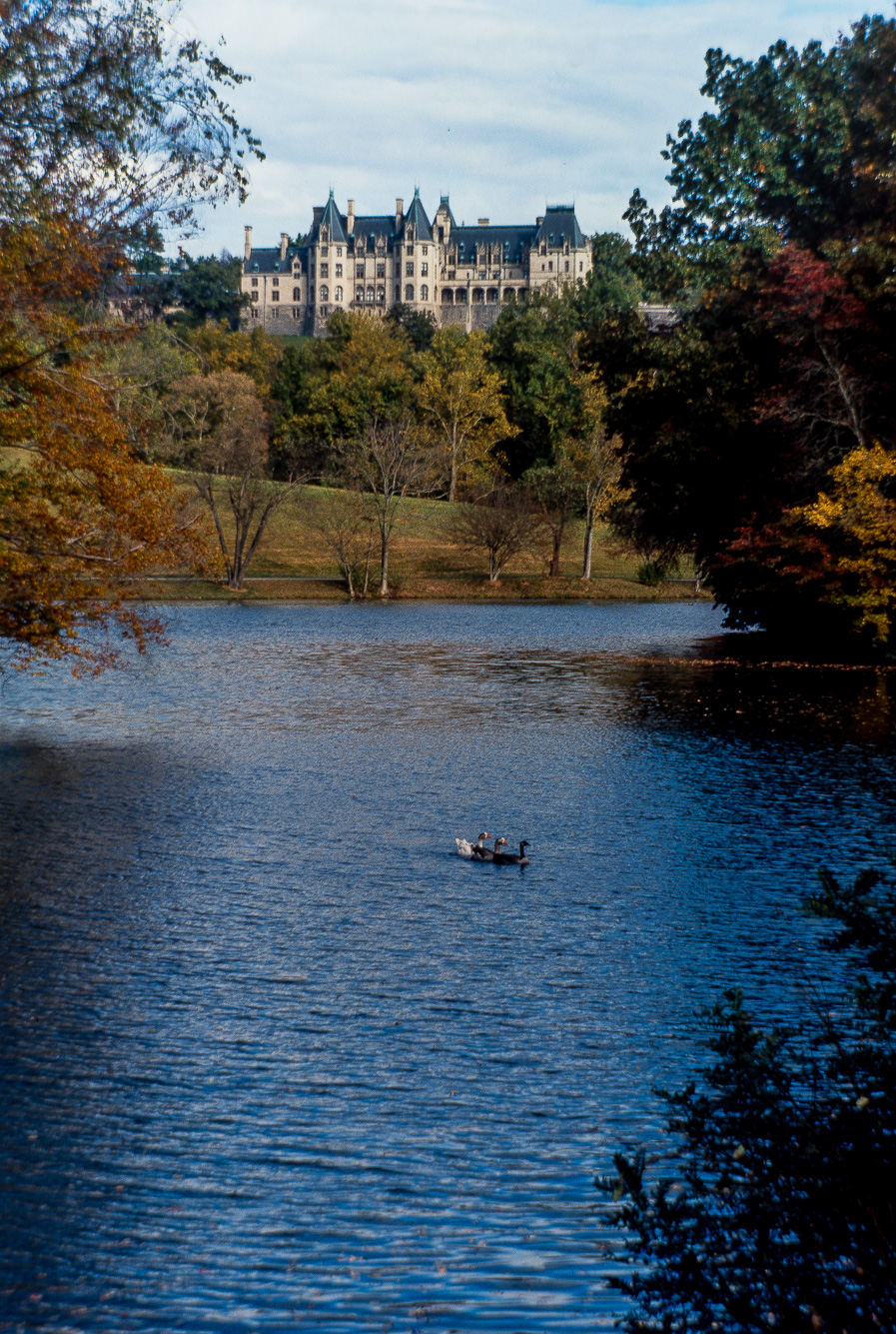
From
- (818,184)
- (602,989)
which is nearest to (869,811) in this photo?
(602,989)

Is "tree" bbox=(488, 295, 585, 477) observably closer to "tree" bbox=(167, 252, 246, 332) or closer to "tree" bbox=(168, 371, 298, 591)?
"tree" bbox=(168, 371, 298, 591)

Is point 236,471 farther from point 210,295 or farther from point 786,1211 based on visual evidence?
point 210,295

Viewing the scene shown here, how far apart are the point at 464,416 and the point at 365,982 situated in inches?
3629

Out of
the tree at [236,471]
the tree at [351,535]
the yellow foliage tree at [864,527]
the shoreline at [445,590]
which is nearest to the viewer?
the yellow foliage tree at [864,527]

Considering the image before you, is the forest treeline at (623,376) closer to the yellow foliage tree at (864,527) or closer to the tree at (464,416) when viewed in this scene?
the yellow foliage tree at (864,527)

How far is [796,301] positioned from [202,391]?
181 ft

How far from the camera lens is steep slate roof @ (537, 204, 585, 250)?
198250mm

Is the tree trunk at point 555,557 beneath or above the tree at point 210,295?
beneath

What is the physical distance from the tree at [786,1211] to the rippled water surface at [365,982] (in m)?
1.04

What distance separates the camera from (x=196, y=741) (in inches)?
1007

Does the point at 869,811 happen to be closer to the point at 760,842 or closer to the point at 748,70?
the point at 760,842

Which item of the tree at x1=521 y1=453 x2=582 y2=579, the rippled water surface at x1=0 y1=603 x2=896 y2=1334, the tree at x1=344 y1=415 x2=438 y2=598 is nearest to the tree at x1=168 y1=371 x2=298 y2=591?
the tree at x1=344 y1=415 x2=438 y2=598

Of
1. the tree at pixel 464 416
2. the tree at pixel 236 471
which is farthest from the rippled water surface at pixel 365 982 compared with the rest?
the tree at pixel 464 416

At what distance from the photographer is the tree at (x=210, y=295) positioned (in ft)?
465
